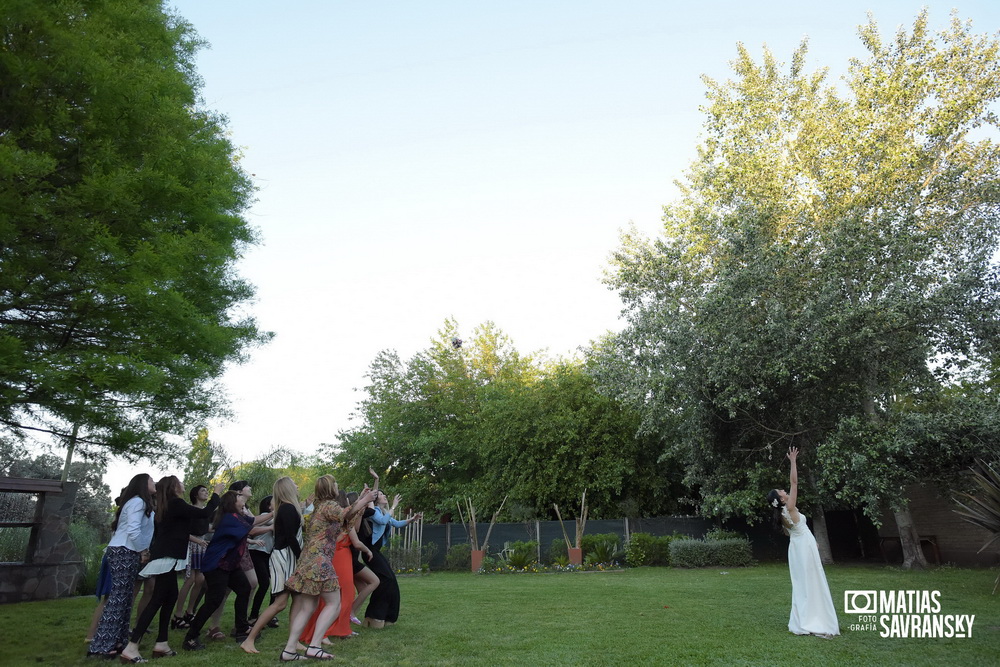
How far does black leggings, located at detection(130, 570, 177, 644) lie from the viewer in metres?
6.75

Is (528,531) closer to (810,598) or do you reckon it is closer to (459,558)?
(459,558)

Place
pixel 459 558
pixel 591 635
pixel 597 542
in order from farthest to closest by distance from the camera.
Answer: pixel 459 558 < pixel 597 542 < pixel 591 635

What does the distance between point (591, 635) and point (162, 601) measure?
4.75 meters

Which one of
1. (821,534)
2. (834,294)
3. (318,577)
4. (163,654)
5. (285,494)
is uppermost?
(834,294)

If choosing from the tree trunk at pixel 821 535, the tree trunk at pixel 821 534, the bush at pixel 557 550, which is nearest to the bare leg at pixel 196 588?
the bush at pixel 557 550

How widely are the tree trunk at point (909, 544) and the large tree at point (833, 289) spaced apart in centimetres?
8

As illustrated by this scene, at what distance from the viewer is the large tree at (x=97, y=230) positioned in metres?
7.72

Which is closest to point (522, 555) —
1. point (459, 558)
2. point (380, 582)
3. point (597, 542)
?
point (597, 542)

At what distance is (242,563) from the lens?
7.99 m

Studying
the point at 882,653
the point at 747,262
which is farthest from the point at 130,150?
the point at 747,262

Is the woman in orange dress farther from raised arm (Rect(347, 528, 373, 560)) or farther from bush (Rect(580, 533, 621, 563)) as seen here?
bush (Rect(580, 533, 621, 563))

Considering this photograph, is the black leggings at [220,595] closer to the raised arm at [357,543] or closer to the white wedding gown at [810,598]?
the raised arm at [357,543]


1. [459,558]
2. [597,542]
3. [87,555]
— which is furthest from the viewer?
[459,558]

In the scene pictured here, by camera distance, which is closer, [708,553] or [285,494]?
[285,494]
